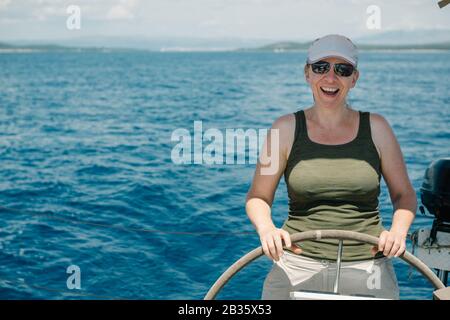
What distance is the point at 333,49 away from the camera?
203 cm

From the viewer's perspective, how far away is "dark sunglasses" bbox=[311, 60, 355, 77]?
2.05 meters

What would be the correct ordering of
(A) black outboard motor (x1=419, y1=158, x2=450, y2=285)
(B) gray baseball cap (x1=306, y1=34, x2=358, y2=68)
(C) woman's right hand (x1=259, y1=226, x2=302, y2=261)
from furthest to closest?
(A) black outboard motor (x1=419, y1=158, x2=450, y2=285) → (B) gray baseball cap (x1=306, y1=34, x2=358, y2=68) → (C) woman's right hand (x1=259, y1=226, x2=302, y2=261)

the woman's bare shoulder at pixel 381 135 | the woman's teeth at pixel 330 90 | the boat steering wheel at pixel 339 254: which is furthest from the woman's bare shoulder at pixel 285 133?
the boat steering wheel at pixel 339 254

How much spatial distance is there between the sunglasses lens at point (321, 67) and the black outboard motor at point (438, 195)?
1333 millimetres

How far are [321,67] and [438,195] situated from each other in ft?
5.30

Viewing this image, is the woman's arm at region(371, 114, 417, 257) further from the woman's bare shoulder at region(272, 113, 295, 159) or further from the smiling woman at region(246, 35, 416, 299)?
the woman's bare shoulder at region(272, 113, 295, 159)

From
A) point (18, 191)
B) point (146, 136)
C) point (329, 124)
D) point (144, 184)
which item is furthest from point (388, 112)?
point (329, 124)

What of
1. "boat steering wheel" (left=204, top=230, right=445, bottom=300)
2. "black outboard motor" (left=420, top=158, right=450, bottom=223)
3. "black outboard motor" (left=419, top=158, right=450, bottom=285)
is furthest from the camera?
"black outboard motor" (left=420, top=158, right=450, bottom=223)

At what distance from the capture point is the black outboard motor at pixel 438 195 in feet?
10.2

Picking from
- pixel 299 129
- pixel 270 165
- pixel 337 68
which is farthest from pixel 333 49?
pixel 270 165

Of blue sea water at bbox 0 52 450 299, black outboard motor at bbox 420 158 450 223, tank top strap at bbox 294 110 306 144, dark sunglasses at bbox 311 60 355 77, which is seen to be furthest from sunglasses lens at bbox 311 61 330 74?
blue sea water at bbox 0 52 450 299

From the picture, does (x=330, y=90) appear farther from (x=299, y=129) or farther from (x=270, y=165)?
(x=270, y=165)
